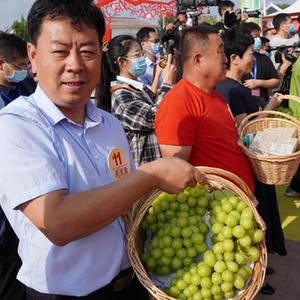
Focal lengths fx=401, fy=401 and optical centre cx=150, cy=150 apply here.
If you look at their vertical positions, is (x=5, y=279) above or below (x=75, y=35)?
below

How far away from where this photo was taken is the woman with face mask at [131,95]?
271 cm

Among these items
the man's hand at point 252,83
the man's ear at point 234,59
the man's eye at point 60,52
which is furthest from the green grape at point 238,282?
the man's hand at point 252,83

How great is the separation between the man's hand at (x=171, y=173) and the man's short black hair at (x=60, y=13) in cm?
44

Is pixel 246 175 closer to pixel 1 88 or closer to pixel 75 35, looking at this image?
→ pixel 75 35

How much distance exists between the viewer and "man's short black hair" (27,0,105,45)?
43.2 inches

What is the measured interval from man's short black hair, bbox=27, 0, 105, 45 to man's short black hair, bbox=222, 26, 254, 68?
2.09 meters

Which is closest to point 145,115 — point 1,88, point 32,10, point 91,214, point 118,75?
point 118,75

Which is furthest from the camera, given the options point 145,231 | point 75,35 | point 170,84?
point 170,84

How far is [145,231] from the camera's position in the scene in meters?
1.29

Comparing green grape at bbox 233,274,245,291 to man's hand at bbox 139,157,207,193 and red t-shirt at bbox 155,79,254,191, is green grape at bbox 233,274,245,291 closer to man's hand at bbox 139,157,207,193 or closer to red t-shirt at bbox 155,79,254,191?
man's hand at bbox 139,157,207,193

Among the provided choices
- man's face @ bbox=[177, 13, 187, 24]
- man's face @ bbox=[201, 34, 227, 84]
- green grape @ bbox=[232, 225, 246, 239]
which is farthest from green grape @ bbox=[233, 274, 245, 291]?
man's face @ bbox=[177, 13, 187, 24]

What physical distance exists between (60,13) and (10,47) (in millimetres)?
1882

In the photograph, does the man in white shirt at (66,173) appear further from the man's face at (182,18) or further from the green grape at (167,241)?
the man's face at (182,18)

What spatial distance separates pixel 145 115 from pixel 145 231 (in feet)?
4.86
